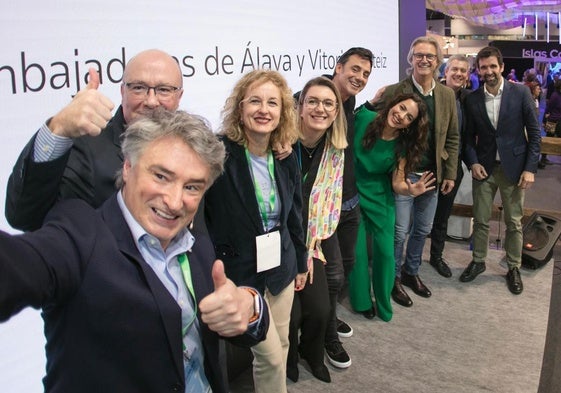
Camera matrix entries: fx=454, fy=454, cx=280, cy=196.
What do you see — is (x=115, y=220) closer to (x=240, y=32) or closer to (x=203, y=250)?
(x=203, y=250)

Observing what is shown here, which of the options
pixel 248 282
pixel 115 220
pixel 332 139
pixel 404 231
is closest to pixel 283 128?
pixel 332 139

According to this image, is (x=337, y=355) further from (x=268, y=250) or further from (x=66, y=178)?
(x=66, y=178)

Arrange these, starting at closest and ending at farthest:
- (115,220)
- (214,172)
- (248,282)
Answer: (115,220)
(214,172)
(248,282)

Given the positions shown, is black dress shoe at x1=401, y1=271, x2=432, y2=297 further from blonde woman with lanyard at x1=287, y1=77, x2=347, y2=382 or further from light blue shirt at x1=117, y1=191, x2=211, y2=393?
light blue shirt at x1=117, y1=191, x2=211, y2=393

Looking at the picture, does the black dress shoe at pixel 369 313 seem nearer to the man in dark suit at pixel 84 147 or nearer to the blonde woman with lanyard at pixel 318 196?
the blonde woman with lanyard at pixel 318 196

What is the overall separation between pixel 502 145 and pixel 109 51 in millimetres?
2742

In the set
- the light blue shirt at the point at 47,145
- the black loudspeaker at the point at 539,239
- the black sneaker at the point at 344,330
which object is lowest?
the black sneaker at the point at 344,330

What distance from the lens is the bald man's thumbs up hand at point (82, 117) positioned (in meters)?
0.90

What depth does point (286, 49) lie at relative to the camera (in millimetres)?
2750

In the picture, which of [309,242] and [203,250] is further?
[309,242]

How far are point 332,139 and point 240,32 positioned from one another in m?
0.75

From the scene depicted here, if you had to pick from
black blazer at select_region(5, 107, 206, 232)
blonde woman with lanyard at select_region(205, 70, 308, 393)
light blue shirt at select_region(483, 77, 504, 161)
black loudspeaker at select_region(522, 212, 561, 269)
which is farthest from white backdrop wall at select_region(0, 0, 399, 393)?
black loudspeaker at select_region(522, 212, 561, 269)

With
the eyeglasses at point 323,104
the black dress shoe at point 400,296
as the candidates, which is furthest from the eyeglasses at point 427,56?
the black dress shoe at point 400,296

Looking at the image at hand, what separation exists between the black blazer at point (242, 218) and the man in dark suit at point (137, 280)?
27.4 inches
